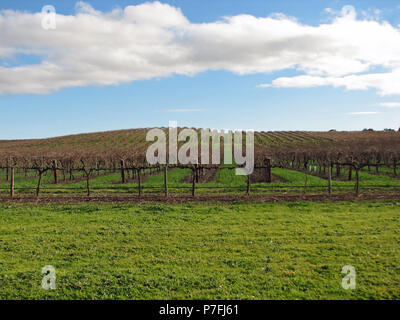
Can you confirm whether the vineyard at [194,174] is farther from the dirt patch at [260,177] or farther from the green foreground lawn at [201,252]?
the green foreground lawn at [201,252]

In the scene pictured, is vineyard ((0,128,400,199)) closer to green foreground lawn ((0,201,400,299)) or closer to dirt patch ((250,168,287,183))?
dirt patch ((250,168,287,183))

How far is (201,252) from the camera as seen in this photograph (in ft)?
32.0

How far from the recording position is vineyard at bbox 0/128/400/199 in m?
23.6

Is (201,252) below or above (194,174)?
below

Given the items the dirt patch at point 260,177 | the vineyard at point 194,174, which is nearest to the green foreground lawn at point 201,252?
the vineyard at point 194,174

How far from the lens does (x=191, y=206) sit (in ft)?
56.7

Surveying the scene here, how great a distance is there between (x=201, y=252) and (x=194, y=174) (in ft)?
38.4

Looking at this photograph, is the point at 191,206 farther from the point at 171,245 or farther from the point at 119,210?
the point at 171,245

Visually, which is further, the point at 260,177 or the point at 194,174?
the point at 260,177

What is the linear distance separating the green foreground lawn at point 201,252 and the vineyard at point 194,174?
6520mm

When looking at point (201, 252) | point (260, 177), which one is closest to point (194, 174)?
point (201, 252)

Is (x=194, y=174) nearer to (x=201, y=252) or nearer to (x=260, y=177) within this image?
(x=201, y=252)

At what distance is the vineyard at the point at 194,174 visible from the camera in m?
23.6
